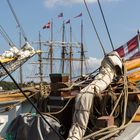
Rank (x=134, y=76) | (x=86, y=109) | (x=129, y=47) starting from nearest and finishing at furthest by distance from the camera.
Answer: (x=86, y=109), (x=134, y=76), (x=129, y=47)

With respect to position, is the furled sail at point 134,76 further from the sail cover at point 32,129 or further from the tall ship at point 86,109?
the sail cover at point 32,129

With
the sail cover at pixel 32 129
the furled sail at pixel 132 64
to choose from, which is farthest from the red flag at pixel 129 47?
the sail cover at pixel 32 129

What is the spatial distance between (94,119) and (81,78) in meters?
1.85

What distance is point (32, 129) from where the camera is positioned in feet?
19.6

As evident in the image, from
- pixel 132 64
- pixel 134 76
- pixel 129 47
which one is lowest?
pixel 134 76

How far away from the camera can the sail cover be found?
5802 millimetres

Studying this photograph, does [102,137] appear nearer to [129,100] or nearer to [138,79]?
[129,100]

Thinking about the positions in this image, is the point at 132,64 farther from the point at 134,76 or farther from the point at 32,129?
the point at 32,129

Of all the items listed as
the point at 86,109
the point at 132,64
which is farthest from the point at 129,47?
the point at 86,109

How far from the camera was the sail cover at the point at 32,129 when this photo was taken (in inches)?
228

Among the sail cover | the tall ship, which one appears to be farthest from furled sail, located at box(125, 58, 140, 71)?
the sail cover

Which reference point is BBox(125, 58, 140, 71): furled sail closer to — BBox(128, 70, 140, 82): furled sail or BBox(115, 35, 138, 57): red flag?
BBox(128, 70, 140, 82): furled sail

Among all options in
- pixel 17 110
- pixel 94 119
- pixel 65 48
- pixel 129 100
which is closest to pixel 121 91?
pixel 129 100

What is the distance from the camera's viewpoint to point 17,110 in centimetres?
832
